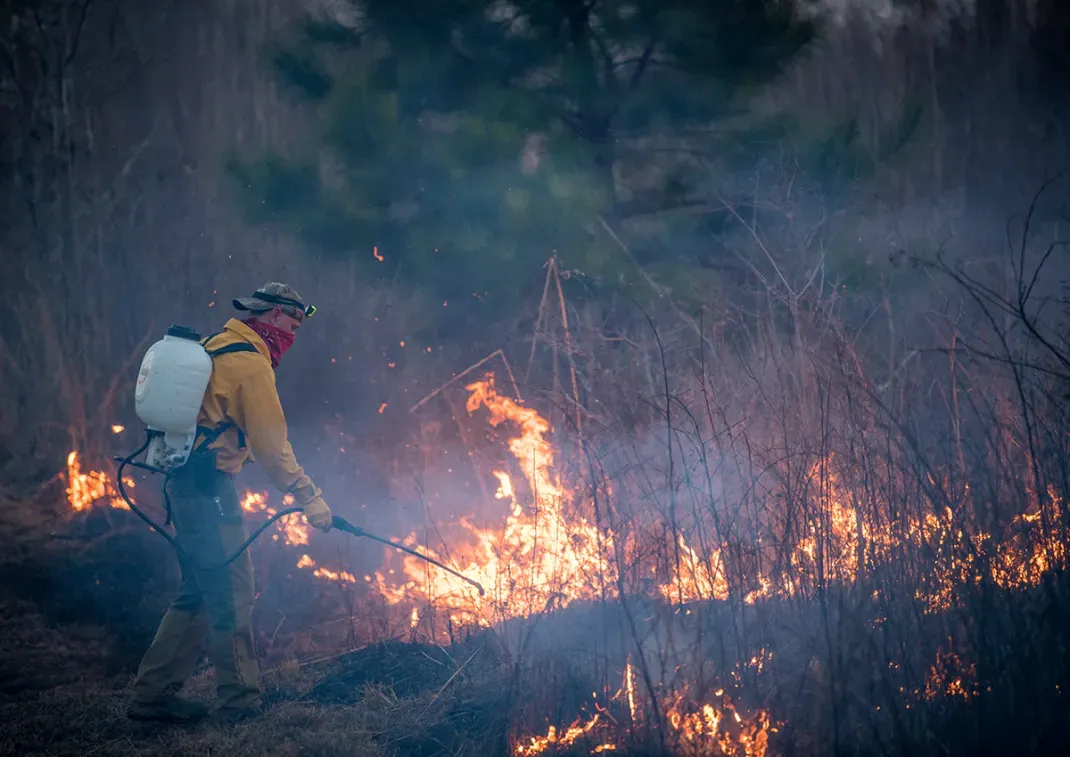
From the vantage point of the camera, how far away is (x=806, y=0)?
22.4 ft

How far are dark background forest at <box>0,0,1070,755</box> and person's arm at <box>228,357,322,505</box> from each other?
1230 millimetres

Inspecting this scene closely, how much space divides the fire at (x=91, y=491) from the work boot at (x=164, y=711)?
3.83 meters

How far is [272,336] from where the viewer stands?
15.4ft

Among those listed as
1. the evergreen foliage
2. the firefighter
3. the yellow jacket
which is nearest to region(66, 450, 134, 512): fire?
the evergreen foliage

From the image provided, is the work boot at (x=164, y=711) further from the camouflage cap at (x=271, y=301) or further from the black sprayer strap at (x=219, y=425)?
the camouflage cap at (x=271, y=301)

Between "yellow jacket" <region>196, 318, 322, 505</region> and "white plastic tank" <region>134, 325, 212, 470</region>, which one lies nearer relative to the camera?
"white plastic tank" <region>134, 325, 212, 470</region>

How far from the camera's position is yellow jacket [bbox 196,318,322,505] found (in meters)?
4.38

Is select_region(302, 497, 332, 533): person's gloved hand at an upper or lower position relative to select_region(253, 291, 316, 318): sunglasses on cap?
lower

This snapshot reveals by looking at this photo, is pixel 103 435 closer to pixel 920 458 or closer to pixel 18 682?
pixel 18 682

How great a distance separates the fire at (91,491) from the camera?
777 centimetres

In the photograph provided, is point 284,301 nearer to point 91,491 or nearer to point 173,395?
point 173,395

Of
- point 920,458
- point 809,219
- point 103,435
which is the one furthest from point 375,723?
point 103,435

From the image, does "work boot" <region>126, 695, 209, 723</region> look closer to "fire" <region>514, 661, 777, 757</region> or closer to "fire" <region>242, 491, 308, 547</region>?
"fire" <region>514, 661, 777, 757</region>

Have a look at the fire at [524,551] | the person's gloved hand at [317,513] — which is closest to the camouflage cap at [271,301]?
the person's gloved hand at [317,513]
